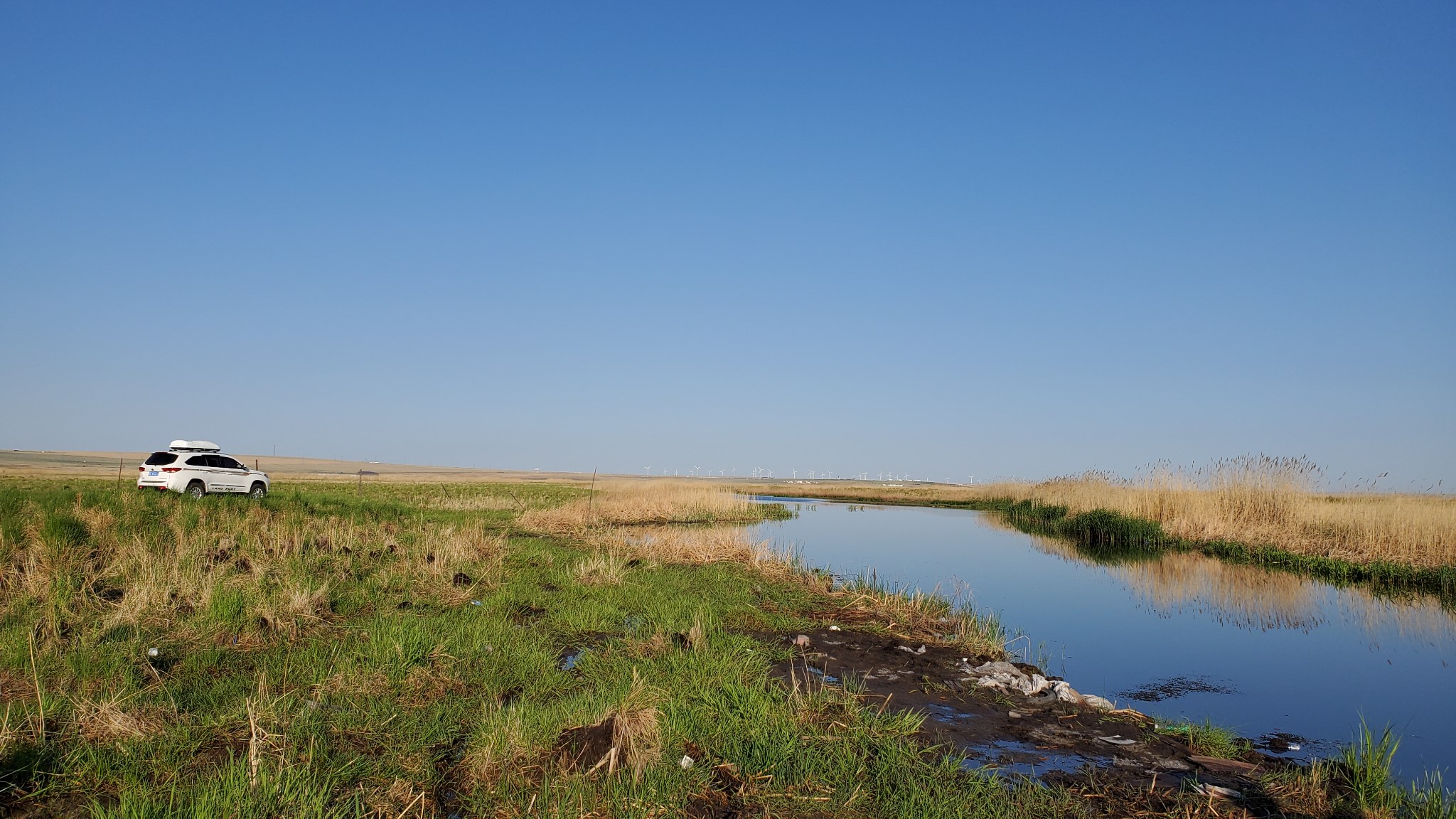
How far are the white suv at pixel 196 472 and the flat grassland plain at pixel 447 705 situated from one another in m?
13.4

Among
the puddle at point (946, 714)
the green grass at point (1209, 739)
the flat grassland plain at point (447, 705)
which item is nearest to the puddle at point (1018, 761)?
the flat grassland plain at point (447, 705)

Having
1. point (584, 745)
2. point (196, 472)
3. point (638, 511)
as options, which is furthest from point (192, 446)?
point (584, 745)

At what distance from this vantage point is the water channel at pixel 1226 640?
28.9 ft

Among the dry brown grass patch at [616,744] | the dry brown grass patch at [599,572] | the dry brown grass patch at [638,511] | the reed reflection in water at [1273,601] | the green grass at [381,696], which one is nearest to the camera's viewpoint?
the green grass at [381,696]

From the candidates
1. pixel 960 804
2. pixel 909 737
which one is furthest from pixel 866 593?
pixel 960 804

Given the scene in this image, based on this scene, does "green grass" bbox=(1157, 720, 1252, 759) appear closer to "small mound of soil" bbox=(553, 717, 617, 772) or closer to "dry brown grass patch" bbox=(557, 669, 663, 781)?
"dry brown grass patch" bbox=(557, 669, 663, 781)

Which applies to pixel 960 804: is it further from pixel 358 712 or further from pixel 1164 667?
pixel 1164 667

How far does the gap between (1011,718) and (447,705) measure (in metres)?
5.19

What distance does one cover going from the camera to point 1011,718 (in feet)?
24.1

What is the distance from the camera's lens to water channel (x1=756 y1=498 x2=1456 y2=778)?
8.82m

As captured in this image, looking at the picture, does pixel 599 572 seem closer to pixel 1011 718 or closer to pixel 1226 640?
pixel 1011 718

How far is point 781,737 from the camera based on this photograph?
5.96 meters

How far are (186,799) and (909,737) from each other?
5067mm

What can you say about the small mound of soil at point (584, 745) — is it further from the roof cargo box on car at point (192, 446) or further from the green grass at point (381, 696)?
the roof cargo box on car at point (192, 446)
